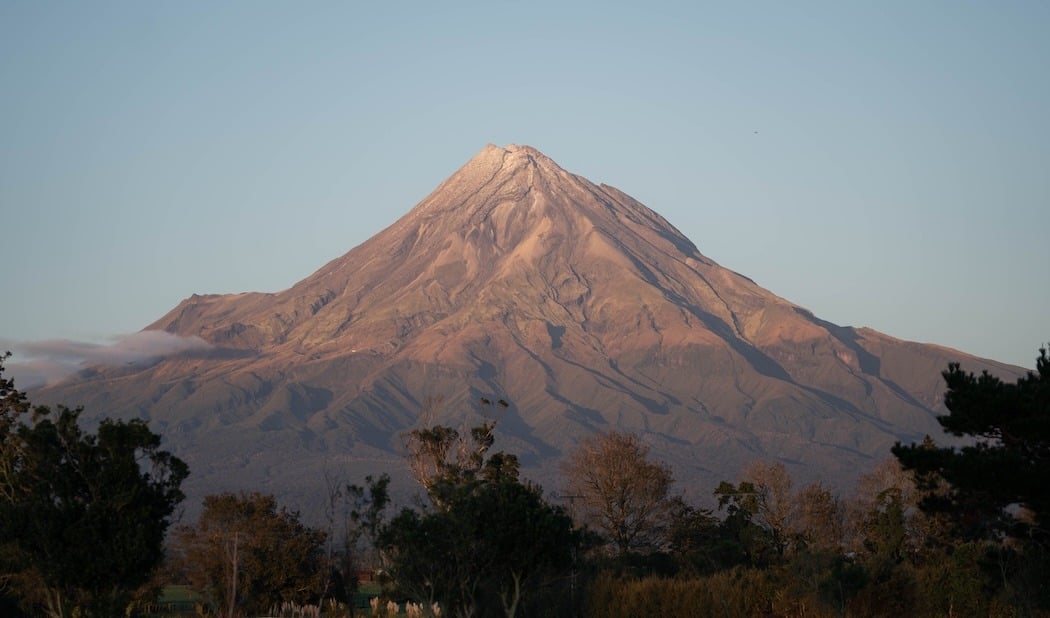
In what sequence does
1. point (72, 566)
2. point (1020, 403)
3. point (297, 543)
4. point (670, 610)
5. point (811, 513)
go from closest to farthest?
point (1020, 403) → point (72, 566) → point (670, 610) → point (297, 543) → point (811, 513)

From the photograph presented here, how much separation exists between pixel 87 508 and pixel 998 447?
2470cm

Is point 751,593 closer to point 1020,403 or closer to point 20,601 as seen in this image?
point 1020,403

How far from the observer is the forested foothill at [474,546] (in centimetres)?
3659

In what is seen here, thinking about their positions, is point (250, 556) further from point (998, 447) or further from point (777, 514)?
point (777, 514)

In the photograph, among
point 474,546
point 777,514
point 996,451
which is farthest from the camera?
point 777,514

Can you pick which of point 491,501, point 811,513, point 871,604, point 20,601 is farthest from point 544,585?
point 811,513

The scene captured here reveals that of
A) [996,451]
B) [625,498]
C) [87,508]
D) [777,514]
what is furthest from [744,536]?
[87,508]

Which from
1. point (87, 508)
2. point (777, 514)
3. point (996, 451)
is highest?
point (996, 451)

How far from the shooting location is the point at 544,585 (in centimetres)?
4597

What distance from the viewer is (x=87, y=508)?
133ft

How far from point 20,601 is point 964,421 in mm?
35495

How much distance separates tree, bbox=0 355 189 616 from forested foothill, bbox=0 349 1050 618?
0.20 feet

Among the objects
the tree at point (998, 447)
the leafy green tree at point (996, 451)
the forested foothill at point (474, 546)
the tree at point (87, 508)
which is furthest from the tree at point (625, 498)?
the tree at point (998, 447)

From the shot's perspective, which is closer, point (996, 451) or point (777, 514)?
point (996, 451)
